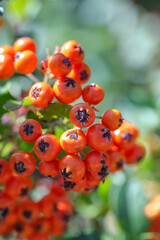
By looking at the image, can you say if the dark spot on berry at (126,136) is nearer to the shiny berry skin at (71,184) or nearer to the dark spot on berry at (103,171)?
the dark spot on berry at (103,171)

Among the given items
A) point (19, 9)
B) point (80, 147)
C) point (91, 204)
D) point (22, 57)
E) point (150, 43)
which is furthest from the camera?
point (150, 43)

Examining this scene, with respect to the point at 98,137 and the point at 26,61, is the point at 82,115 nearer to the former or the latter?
the point at 98,137

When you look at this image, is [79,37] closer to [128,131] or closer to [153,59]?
[153,59]

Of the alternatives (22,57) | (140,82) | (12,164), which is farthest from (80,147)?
(140,82)

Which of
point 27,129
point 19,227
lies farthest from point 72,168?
point 19,227

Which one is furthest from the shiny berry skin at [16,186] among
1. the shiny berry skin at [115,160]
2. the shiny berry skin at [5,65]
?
the shiny berry skin at [5,65]

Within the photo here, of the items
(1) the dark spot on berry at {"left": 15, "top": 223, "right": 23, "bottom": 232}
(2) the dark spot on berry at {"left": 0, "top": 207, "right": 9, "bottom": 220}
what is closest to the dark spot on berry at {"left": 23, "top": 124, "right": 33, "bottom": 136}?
(2) the dark spot on berry at {"left": 0, "top": 207, "right": 9, "bottom": 220}
